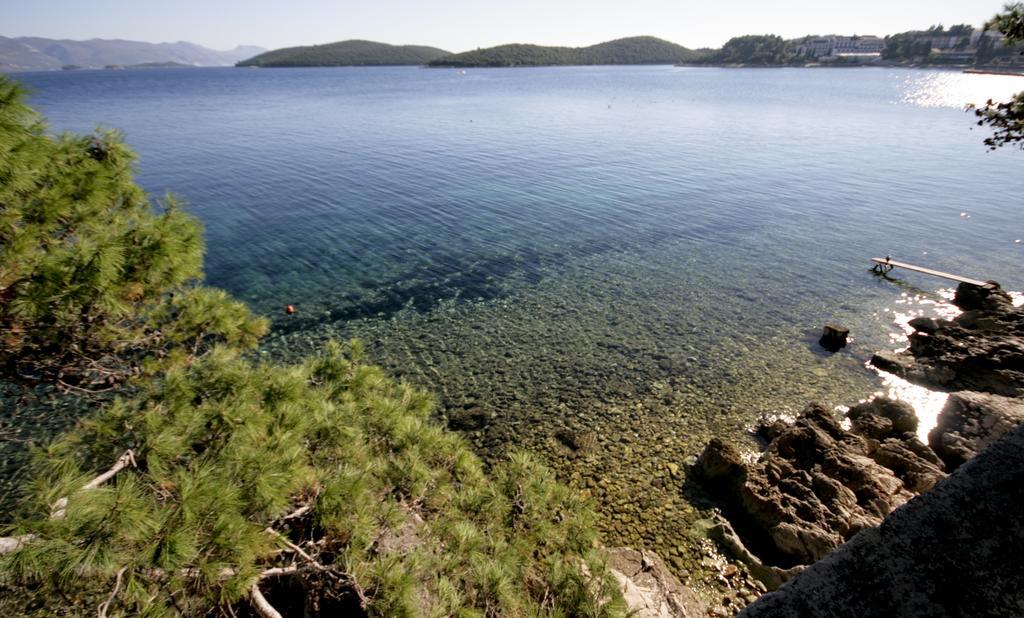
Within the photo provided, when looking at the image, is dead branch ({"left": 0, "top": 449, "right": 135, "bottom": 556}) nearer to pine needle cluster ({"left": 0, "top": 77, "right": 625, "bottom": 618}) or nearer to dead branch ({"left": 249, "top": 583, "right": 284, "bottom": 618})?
pine needle cluster ({"left": 0, "top": 77, "right": 625, "bottom": 618})

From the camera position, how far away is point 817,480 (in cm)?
1027

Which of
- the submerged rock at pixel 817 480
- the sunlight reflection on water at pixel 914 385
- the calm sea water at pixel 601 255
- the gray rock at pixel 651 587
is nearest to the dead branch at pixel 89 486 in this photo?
the gray rock at pixel 651 587

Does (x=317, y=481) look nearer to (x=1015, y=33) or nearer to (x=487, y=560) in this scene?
(x=487, y=560)

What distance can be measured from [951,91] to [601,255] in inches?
5186

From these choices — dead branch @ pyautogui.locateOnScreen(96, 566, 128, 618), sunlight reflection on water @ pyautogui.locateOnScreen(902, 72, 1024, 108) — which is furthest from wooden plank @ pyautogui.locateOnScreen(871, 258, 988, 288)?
sunlight reflection on water @ pyautogui.locateOnScreen(902, 72, 1024, 108)

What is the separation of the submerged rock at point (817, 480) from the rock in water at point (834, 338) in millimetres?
4297

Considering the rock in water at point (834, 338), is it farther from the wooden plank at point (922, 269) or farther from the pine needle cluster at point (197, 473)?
the pine needle cluster at point (197, 473)

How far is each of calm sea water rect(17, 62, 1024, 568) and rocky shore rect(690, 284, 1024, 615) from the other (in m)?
1.29

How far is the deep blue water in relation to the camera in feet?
55.0

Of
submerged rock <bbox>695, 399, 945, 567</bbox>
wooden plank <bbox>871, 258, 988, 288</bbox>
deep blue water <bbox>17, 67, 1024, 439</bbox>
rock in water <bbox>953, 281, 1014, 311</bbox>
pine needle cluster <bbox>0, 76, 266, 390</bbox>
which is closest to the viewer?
pine needle cluster <bbox>0, 76, 266, 390</bbox>

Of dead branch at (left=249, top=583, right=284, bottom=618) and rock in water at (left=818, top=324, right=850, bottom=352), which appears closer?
dead branch at (left=249, top=583, right=284, bottom=618)

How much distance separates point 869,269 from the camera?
22766mm

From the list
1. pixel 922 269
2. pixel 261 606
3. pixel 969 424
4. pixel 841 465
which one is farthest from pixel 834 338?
pixel 261 606

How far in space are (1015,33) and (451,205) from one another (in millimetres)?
27075
